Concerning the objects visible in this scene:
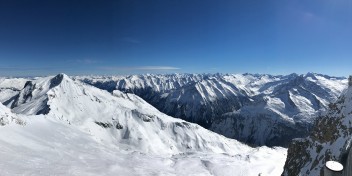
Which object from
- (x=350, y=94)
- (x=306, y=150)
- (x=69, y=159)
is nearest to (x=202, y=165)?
(x=306, y=150)

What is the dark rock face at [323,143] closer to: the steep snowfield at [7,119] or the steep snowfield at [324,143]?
the steep snowfield at [324,143]

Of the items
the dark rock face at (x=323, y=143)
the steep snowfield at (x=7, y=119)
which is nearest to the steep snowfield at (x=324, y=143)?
the dark rock face at (x=323, y=143)

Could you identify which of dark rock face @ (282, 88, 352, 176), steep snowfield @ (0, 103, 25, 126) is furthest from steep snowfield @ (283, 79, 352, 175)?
steep snowfield @ (0, 103, 25, 126)

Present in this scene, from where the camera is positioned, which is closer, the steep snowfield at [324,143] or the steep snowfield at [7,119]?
the steep snowfield at [324,143]

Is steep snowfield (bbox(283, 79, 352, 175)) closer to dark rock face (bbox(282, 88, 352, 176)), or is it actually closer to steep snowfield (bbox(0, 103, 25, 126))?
dark rock face (bbox(282, 88, 352, 176))

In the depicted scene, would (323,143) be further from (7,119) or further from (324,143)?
(7,119)

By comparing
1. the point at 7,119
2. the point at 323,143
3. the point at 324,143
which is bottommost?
the point at 323,143

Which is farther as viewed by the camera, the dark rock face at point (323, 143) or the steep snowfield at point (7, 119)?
the steep snowfield at point (7, 119)

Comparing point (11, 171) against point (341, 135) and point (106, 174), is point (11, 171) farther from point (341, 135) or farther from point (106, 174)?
point (341, 135)

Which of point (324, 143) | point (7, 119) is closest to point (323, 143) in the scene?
point (324, 143)
